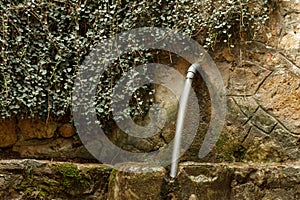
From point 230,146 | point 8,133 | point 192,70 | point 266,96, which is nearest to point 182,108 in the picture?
point 192,70

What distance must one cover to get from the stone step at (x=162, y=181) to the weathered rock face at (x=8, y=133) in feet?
2.10

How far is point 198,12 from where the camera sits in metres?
3.41

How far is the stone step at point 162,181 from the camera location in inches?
103

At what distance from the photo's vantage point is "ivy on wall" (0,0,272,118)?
11.1ft

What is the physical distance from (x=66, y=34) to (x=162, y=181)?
160 centimetres

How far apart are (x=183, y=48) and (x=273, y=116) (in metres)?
0.88

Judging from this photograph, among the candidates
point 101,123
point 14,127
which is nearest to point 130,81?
point 101,123

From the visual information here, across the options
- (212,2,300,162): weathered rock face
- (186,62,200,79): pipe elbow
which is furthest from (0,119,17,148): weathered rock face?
(212,2,300,162): weathered rock face

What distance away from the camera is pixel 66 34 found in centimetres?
357

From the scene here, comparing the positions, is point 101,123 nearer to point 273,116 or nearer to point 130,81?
point 130,81

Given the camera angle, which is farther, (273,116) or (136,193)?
(273,116)

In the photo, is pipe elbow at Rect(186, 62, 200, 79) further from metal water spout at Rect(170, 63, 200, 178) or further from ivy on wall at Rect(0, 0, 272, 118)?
ivy on wall at Rect(0, 0, 272, 118)

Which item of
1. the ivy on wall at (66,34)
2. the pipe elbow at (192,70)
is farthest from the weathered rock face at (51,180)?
the pipe elbow at (192,70)

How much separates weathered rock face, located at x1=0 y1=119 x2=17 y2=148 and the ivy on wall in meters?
0.18
